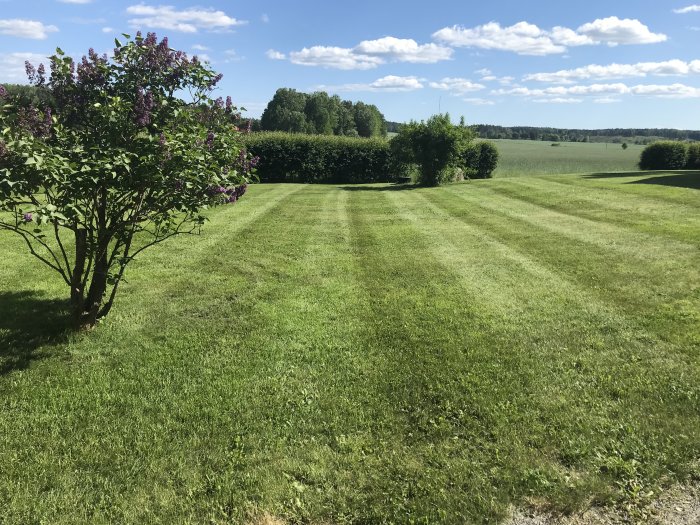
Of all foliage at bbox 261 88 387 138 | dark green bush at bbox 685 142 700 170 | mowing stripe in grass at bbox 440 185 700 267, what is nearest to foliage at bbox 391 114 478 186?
mowing stripe in grass at bbox 440 185 700 267

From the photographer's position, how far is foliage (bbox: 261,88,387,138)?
8412 centimetres

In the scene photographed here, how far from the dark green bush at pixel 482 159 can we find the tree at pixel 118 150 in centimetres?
2972

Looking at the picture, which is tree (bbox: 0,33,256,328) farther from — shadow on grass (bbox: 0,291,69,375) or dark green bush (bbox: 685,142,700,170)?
dark green bush (bbox: 685,142,700,170)

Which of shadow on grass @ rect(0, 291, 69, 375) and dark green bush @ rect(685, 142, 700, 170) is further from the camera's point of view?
dark green bush @ rect(685, 142, 700, 170)

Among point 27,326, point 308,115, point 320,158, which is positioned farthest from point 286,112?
point 27,326

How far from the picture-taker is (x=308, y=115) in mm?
92375

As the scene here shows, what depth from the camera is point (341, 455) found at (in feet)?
12.3

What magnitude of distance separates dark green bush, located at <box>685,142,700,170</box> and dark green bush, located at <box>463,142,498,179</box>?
1418 cm

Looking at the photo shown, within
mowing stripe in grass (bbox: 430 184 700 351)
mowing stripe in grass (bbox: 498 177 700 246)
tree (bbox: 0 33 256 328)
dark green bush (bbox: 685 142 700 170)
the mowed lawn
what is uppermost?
dark green bush (bbox: 685 142 700 170)

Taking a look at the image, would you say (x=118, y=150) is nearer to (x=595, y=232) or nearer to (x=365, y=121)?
(x=595, y=232)

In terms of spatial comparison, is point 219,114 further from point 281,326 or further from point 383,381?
point 383,381

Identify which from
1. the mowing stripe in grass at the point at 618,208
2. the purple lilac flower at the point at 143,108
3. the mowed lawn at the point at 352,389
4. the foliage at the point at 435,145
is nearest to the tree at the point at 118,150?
the purple lilac flower at the point at 143,108

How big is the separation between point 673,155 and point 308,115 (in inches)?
2718

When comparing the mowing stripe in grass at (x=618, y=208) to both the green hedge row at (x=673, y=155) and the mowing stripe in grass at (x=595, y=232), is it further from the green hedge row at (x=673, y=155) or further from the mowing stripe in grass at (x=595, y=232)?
the green hedge row at (x=673, y=155)
